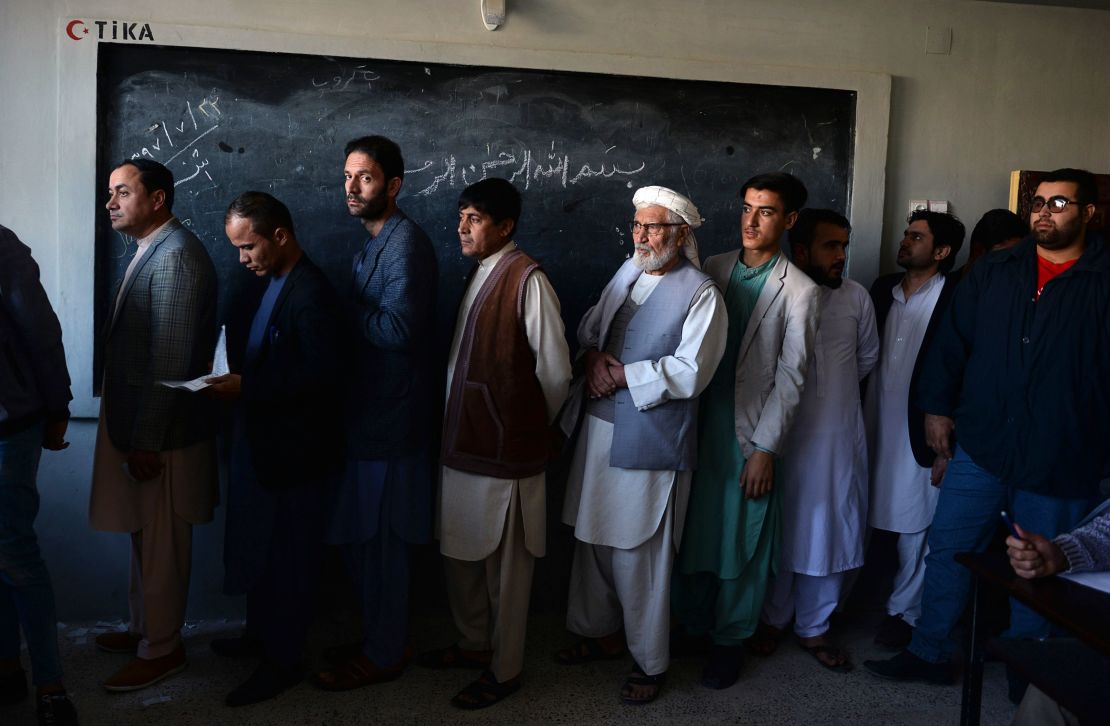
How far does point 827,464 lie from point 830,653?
706 mm

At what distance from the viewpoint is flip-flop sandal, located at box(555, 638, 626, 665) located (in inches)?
127

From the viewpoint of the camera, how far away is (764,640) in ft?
11.0

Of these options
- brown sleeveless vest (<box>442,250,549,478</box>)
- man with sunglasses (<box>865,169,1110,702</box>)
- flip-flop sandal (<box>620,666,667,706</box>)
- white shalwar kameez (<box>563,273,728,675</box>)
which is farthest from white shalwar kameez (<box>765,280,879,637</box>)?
brown sleeveless vest (<box>442,250,549,478</box>)

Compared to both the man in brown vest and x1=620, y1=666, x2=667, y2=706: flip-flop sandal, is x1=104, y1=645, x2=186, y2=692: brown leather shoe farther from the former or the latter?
→ x1=620, y1=666, x2=667, y2=706: flip-flop sandal

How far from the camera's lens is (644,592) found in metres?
2.94

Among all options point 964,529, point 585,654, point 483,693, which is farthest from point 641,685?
point 964,529

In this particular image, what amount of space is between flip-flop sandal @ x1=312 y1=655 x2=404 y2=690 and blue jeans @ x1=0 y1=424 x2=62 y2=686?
2.59 feet

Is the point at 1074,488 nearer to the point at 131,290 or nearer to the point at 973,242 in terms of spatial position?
the point at 973,242

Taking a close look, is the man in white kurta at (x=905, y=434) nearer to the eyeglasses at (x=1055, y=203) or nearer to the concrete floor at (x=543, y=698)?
the concrete floor at (x=543, y=698)

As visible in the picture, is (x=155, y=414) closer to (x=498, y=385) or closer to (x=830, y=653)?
(x=498, y=385)

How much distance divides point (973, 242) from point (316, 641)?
10.2ft

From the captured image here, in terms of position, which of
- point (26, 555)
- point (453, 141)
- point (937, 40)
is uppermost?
point (937, 40)

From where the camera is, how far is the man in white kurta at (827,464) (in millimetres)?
3248

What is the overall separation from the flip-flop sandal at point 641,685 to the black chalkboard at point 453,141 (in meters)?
1.40
